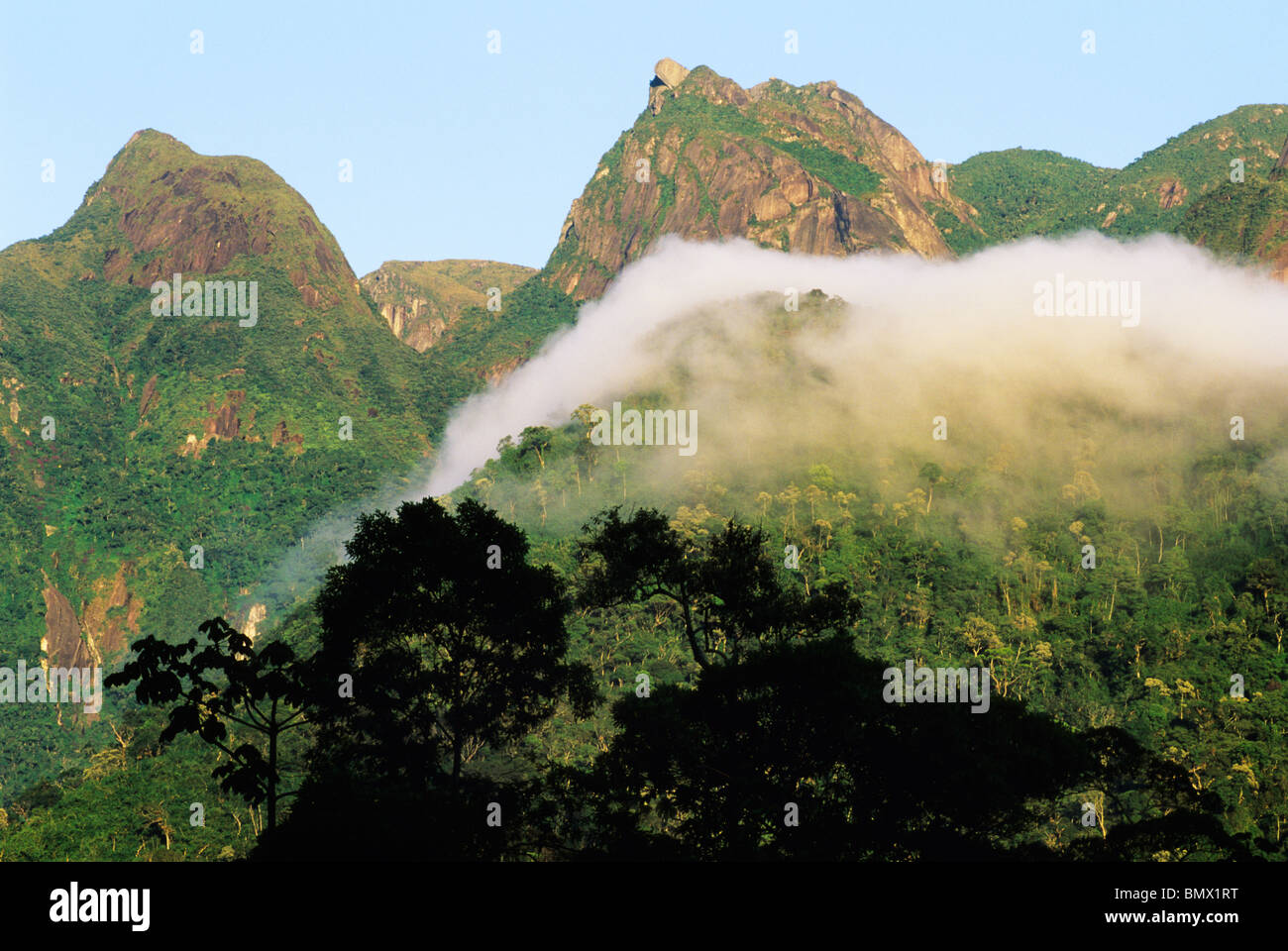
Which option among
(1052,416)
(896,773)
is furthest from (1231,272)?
(896,773)

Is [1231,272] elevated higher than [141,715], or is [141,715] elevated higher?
[1231,272]

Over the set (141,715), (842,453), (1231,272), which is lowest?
(141,715)

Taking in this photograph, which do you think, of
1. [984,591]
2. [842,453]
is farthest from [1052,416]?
[984,591]

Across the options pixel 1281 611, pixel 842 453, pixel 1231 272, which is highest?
pixel 1231 272
